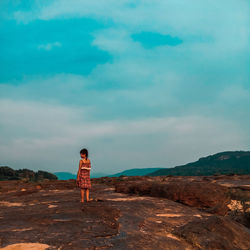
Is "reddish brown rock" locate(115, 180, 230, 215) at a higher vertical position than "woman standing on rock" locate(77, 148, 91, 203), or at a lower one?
lower

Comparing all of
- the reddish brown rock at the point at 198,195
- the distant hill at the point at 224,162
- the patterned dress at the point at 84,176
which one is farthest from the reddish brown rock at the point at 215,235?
the distant hill at the point at 224,162

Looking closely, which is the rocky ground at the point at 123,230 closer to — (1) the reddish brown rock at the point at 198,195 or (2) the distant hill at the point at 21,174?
(1) the reddish brown rock at the point at 198,195

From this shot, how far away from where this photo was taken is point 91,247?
4.15m

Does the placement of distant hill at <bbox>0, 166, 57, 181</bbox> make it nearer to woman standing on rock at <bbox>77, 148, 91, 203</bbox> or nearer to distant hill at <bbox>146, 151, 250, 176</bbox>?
woman standing on rock at <bbox>77, 148, 91, 203</bbox>

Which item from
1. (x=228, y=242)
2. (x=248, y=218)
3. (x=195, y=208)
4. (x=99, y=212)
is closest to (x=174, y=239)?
(x=228, y=242)

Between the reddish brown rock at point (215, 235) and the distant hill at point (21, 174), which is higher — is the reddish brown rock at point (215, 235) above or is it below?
below

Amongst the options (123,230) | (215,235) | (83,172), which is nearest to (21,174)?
(83,172)

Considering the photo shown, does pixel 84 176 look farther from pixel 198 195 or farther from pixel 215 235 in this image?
pixel 215 235

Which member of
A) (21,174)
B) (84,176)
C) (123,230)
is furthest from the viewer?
(21,174)

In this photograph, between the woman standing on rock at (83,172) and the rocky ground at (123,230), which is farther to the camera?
the woman standing on rock at (83,172)

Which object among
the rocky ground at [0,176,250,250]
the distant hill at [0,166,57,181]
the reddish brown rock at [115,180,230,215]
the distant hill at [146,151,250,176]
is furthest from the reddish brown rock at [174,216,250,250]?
the distant hill at [146,151,250,176]

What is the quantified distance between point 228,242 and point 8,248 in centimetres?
423

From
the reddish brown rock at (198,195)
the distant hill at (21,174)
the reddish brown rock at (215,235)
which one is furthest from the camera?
the distant hill at (21,174)

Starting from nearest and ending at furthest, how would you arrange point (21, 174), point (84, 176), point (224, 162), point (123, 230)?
point (123, 230)
point (84, 176)
point (21, 174)
point (224, 162)
